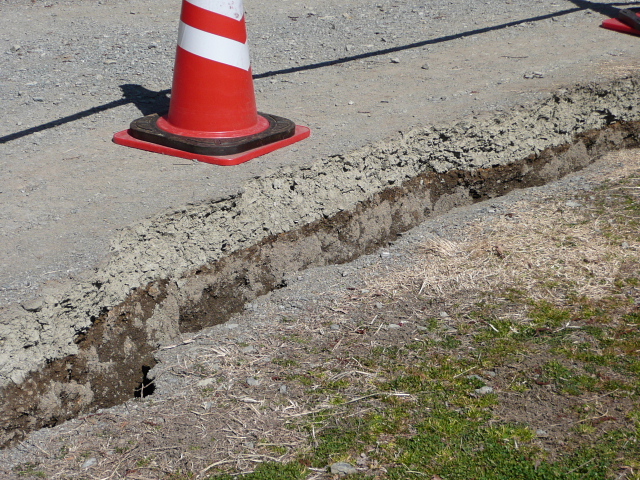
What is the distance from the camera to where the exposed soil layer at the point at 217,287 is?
7.66 ft

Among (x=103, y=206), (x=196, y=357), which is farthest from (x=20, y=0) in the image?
(x=196, y=357)

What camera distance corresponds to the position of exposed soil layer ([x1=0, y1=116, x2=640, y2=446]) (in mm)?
2336

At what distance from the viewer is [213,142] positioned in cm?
321

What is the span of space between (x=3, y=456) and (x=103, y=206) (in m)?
1.07

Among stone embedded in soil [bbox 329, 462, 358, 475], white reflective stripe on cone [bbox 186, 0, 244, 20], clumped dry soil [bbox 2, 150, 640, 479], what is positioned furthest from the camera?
white reflective stripe on cone [bbox 186, 0, 244, 20]

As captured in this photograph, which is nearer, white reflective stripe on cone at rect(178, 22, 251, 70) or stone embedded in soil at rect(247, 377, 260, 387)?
stone embedded in soil at rect(247, 377, 260, 387)

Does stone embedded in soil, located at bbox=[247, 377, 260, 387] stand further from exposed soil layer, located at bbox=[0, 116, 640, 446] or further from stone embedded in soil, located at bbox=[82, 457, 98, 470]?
stone embedded in soil, located at bbox=[82, 457, 98, 470]

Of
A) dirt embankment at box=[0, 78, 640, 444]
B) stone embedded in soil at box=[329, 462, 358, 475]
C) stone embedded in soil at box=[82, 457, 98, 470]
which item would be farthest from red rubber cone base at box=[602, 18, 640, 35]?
stone embedded in soil at box=[82, 457, 98, 470]

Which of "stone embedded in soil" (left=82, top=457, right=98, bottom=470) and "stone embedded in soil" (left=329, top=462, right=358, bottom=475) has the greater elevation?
"stone embedded in soil" (left=329, top=462, right=358, bottom=475)

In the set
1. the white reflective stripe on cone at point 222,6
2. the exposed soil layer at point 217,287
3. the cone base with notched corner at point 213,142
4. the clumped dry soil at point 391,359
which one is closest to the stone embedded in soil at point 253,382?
the clumped dry soil at point 391,359

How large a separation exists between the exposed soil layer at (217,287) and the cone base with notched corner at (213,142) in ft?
1.45

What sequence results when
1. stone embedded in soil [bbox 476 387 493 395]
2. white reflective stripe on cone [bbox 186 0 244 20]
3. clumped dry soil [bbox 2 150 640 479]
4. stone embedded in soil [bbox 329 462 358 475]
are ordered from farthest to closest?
white reflective stripe on cone [bbox 186 0 244 20] < stone embedded in soil [bbox 476 387 493 395] < clumped dry soil [bbox 2 150 640 479] < stone embedded in soil [bbox 329 462 358 475]

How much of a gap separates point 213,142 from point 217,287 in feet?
2.41

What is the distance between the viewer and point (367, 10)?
6.03m
